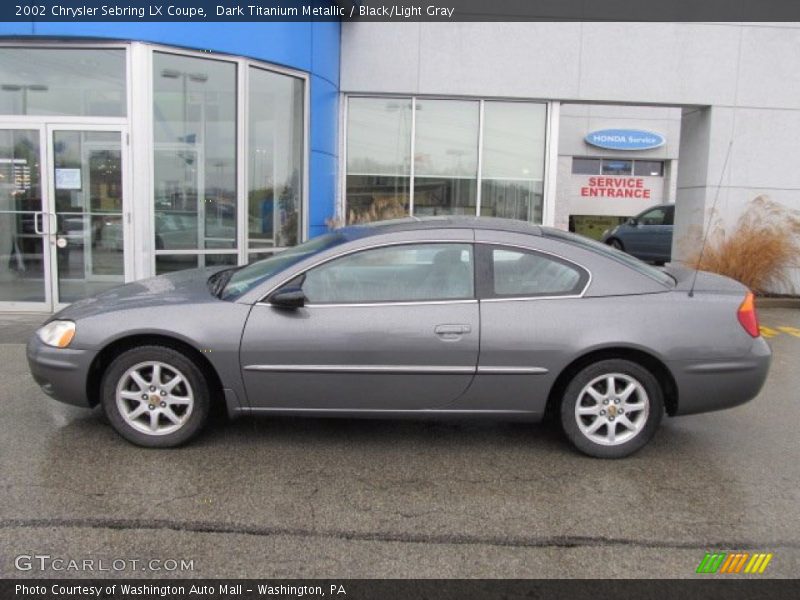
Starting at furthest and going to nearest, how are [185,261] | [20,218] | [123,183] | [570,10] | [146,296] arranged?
[570,10] < [185,261] < [20,218] < [123,183] < [146,296]

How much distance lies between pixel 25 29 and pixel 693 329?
7.74 meters

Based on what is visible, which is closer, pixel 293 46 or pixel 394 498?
pixel 394 498

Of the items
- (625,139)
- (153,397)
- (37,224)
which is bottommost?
(153,397)

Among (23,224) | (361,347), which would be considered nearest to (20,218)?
(23,224)

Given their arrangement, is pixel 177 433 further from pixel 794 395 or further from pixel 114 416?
pixel 794 395

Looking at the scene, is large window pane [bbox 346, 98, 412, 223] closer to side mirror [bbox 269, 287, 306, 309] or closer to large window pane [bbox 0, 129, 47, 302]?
large window pane [bbox 0, 129, 47, 302]

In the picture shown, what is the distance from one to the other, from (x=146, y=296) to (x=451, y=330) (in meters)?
1.95

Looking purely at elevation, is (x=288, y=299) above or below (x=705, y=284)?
below

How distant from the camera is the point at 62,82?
823 centimetres

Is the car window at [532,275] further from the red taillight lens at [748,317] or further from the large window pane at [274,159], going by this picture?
the large window pane at [274,159]

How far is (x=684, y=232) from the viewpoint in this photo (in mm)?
11570

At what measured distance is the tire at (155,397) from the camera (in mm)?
4094

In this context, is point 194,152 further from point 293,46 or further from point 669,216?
Result: point 669,216

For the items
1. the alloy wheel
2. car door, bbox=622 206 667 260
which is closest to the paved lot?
the alloy wheel
